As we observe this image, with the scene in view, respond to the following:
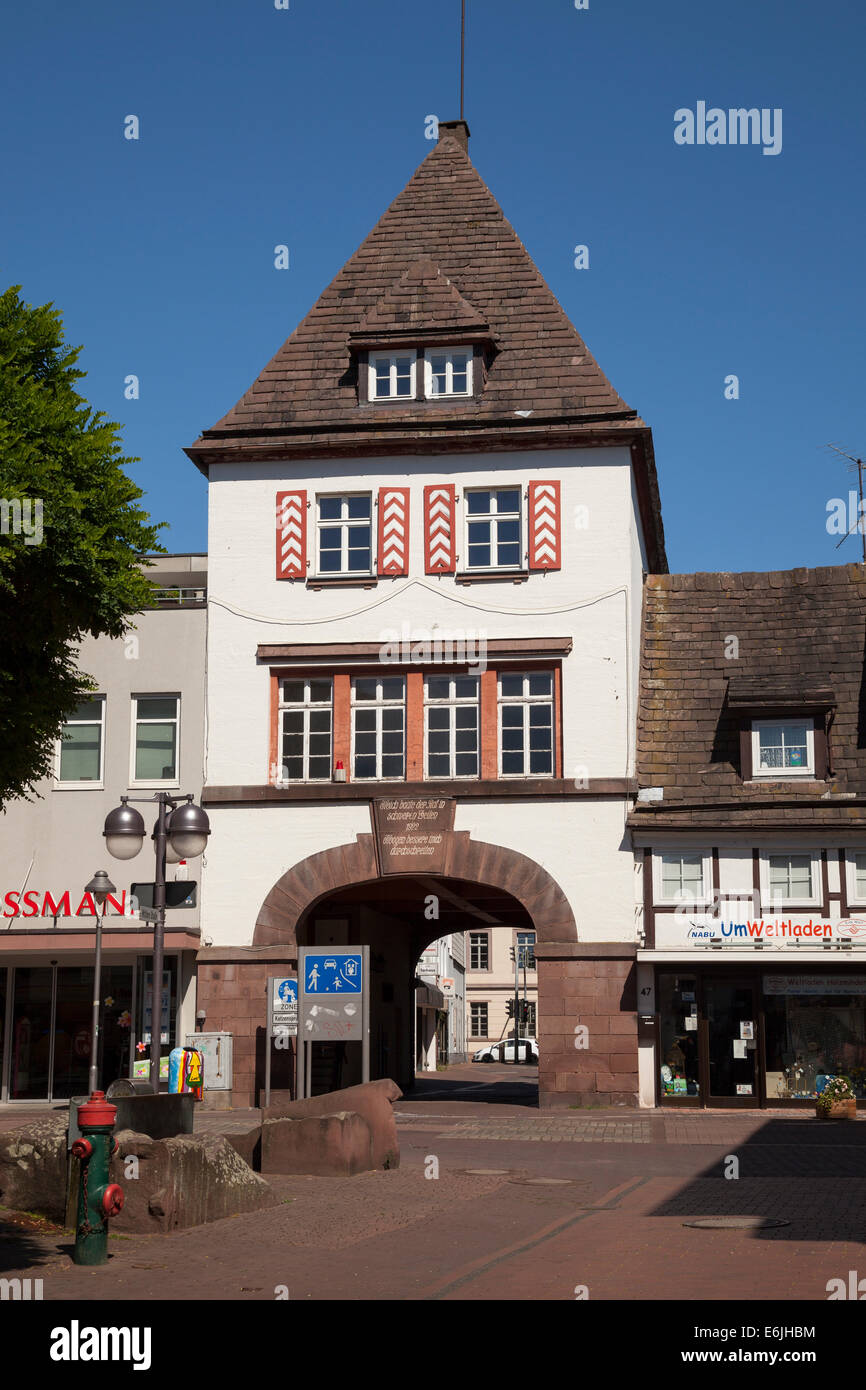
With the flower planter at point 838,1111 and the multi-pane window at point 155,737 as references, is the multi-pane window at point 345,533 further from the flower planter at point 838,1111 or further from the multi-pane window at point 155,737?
the flower planter at point 838,1111

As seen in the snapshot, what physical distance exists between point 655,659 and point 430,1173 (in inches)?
667

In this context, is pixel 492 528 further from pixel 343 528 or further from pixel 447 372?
pixel 447 372

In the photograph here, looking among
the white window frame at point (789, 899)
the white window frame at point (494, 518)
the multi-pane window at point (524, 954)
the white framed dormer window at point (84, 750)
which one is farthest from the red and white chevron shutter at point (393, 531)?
the multi-pane window at point (524, 954)

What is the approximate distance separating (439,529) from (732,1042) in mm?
11417

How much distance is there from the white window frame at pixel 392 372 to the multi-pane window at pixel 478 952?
2659 inches

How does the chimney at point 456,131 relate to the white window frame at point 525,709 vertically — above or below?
above

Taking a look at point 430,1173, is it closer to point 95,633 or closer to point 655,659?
point 95,633

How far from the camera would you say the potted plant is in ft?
96.0

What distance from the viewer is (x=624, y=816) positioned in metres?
31.7

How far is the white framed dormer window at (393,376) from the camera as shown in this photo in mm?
34500

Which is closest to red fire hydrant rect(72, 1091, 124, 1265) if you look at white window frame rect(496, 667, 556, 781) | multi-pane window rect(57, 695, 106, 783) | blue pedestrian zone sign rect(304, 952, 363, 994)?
blue pedestrian zone sign rect(304, 952, 363, 994)

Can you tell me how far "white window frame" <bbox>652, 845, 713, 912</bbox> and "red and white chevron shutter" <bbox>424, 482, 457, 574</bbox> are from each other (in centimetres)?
692

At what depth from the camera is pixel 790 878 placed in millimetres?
31391
